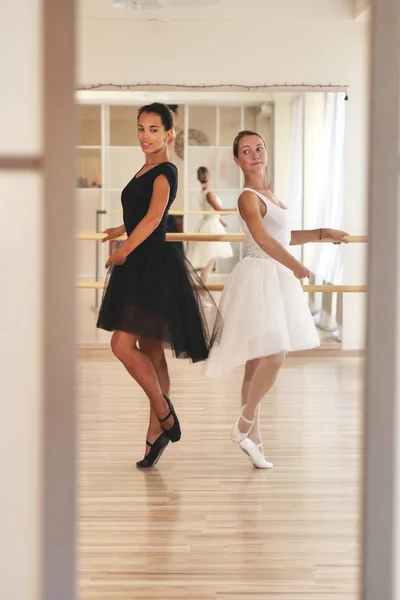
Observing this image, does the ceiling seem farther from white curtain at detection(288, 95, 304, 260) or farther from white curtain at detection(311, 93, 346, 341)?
white curtain at detection(288, 95, 304, 260)

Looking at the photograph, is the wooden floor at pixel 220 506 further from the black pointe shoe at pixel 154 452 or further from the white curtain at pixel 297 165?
the white curtain at pixel 297 165

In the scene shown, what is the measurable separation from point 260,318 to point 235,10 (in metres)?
3.50

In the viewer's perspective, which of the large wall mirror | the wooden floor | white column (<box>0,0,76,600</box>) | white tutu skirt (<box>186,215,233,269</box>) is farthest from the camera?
white tutu skirt (<box>186,215,233,269</box>)

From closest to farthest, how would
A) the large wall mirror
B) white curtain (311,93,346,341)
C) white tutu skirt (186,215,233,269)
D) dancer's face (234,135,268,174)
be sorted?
dancer's face (234,135,268,174) < white curtain (311,93,346,341) < the large wall mirror < white tutu skirt (186,215,233,269)

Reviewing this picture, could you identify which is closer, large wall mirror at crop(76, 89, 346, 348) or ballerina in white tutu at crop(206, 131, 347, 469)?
ballerina in white tutu at crop(206, 131, 347, 469)

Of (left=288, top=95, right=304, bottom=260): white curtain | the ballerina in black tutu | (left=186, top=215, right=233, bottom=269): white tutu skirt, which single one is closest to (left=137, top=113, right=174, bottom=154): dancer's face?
the ballerina in black tutu

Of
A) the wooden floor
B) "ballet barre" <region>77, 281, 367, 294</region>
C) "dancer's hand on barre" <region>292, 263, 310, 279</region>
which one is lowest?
the wooden floor

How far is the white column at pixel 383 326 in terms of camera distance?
176 cm

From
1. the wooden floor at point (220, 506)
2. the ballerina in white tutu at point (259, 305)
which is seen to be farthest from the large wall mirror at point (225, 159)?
the ballerina in white tutu at point (259, 305)

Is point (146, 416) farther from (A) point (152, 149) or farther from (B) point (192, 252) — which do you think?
(B) point (192, 252)

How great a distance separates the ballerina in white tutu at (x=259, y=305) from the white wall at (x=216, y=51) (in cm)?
298

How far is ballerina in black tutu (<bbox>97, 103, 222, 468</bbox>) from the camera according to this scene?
3801 millimetres

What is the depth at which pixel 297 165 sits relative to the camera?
9.27m

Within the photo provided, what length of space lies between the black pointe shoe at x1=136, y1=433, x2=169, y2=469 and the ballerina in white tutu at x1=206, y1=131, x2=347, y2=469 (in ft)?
0.95
